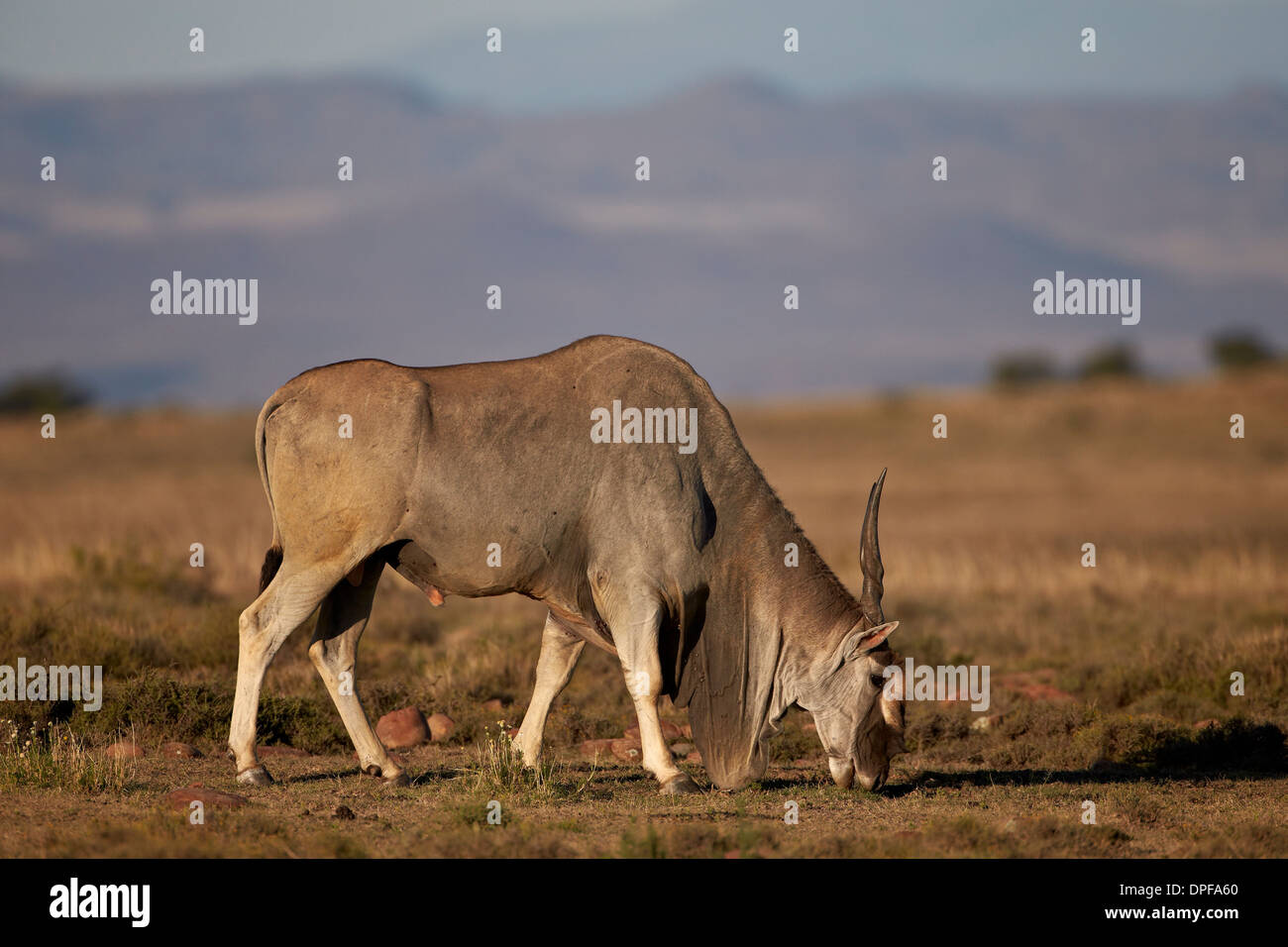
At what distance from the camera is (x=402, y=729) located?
A: 12367 mm

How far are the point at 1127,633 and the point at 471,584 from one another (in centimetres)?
1105

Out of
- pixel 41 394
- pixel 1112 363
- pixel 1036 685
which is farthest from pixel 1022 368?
pixel 1036 685

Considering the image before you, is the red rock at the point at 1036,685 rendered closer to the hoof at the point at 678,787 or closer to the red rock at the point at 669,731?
the red rock at the point at 669,731

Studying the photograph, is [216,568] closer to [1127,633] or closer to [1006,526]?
[1127,633]

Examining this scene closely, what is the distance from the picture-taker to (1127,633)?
17875 mm

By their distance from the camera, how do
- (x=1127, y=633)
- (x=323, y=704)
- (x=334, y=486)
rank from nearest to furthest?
(x=334, y=486), (x=323, y=704), (x=1127, y=633)

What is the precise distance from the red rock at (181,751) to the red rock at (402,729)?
1602 mm

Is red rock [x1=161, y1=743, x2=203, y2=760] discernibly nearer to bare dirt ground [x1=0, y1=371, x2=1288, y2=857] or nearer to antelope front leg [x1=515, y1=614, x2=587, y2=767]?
bare dirt ground [x1=0, y1=371, x2=1288, y2=857]

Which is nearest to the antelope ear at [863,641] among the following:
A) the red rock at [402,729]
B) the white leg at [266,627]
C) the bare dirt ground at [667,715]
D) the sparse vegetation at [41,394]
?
the bare dirt ground at [667,715]

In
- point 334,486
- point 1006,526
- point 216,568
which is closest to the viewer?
point 334,486

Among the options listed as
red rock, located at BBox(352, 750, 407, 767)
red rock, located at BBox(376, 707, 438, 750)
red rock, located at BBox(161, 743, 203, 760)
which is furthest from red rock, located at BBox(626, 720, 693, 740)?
red rock, located at BBox(161, 743, 203, 760)

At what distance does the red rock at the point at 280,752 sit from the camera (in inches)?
452
